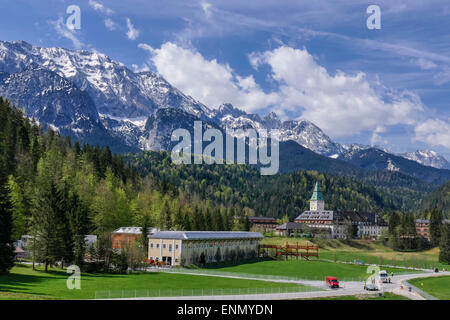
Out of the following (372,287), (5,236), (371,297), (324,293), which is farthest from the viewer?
(372,287)

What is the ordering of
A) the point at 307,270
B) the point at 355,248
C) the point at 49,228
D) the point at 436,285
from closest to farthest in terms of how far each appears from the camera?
1. the point at 49,228
2. the point at 436,285
3. the point at 307,270
4. the point at 355,248

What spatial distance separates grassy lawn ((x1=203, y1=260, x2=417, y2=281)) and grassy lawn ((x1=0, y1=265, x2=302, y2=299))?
17.0 m

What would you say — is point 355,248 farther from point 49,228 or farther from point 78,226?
point 49,228

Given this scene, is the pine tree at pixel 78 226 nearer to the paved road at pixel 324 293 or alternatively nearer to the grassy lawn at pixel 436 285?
the paved road at pixel 324 293

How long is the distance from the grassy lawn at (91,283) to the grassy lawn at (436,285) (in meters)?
21.1

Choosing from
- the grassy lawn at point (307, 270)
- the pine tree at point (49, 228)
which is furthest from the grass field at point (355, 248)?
the pine tree at point (49, 228)

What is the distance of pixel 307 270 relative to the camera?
9731 cm

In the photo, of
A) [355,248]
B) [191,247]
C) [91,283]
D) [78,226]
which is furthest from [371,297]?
[355,248]

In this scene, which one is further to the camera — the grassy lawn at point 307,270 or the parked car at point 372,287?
the grassy lawn at point 307,270

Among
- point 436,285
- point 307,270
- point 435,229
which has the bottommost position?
point 307,270

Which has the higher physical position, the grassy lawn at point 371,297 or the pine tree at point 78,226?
the pine tree at point 78,226

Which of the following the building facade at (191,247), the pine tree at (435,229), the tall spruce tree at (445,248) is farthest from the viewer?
the pine tree at (435,229)

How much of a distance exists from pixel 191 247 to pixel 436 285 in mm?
48017

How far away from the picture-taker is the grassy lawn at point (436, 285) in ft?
225
